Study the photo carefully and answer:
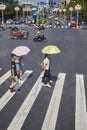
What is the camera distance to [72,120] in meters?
12.3

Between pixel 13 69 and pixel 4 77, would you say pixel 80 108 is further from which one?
pixel 4 77

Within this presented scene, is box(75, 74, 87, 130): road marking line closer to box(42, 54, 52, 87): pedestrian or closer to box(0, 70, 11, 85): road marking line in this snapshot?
box(42, 54, 52, 87): pedestrian

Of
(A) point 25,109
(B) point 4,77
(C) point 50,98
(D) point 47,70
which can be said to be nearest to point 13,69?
(D) point 47,70

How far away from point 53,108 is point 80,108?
94 cm

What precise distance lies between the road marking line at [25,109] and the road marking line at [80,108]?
1.64m

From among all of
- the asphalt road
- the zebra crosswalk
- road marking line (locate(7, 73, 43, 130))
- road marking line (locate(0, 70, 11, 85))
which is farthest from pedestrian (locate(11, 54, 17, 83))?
road marking line (locate(0, 70, 11, 85))

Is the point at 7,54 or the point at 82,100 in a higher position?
the point at 82,100

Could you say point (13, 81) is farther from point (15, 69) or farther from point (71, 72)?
point (71, 72)

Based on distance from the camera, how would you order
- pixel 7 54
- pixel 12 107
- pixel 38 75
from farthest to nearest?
pixel 7 54, pixel 38 75, pixel 12 107

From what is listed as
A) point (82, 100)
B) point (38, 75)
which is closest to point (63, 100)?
point (82, 100)

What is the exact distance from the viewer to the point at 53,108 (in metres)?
13.7

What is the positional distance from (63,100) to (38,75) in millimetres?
5842

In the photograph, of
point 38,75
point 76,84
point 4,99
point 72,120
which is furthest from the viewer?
point 38,75

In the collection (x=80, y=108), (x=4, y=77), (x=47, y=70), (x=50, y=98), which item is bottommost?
(x=4, y=77)
